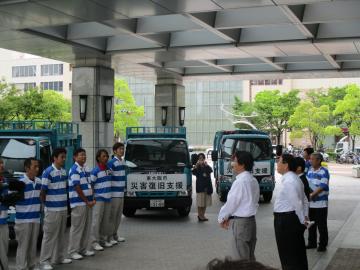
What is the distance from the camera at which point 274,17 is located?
44.8ft

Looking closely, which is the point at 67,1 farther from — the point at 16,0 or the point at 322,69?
the point at 322,69

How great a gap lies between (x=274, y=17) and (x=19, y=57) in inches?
3597

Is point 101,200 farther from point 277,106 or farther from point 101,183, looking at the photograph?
point 277,106

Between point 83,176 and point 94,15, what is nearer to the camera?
point 83,176

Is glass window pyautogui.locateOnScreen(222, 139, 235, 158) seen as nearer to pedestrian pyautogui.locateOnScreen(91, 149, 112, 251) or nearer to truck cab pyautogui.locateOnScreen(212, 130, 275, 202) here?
truck cab pyautogui.locateOnScreen(212, 130, 275, 202)

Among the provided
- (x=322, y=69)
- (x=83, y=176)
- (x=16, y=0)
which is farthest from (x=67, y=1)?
(x=322, y=69)

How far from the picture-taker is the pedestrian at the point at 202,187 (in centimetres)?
1405

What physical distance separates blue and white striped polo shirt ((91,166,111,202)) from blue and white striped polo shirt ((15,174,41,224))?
2.02m

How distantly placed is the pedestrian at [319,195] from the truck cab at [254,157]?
8172 mm

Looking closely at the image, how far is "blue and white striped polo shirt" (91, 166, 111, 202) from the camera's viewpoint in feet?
33.8

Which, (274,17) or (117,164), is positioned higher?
(274,17)

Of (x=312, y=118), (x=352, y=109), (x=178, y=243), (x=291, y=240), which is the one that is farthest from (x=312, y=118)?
(x=291, y=240)

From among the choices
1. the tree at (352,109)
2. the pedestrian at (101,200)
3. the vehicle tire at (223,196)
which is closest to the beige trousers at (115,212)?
the pedestrian at (101,200)

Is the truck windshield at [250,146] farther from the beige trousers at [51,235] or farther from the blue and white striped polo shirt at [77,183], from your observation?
the beige trousers at [51,235]
